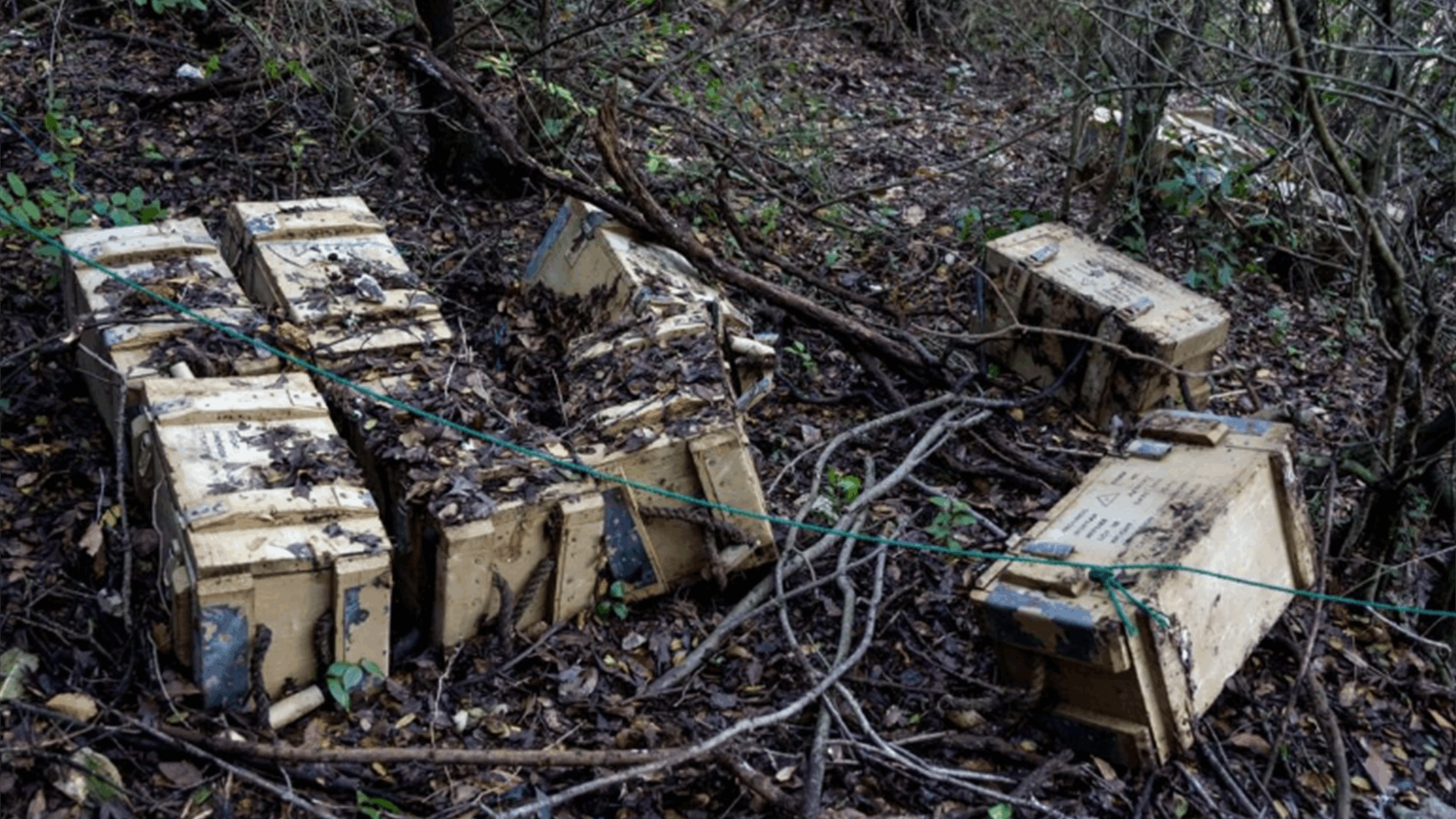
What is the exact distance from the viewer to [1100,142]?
692 cm

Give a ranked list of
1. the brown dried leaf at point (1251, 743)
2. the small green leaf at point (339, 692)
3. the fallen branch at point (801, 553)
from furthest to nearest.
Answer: the fallen branch at point (801, 553) < the brown dried leaf at point (1251, 743) < the small green leaf at point (339, 692)

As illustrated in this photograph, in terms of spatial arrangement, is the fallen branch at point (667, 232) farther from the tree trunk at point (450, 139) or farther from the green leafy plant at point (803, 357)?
the tree trunk at point (450, 139)

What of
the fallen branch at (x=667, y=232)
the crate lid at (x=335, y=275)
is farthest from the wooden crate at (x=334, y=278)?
the fallen branch at (x=667, y=232)

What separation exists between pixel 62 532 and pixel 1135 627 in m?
3.16

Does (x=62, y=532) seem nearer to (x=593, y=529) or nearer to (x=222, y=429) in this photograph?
(x=222, y=429)

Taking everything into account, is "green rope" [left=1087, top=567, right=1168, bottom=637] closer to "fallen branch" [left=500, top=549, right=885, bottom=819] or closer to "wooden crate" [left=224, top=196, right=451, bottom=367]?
"fallen branch" [left=500, top=549, right=885, bottom=819]

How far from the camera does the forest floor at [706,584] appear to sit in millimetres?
3410

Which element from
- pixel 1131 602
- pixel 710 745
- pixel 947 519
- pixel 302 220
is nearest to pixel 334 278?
pixel 302 220

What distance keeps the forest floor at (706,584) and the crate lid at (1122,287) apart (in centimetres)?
25

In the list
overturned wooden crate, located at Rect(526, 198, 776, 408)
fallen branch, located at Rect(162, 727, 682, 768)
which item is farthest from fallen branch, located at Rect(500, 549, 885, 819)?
overturned wooden crate, located at Rect(526, 198, 776, 408)

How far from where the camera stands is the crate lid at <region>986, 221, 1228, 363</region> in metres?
5.08

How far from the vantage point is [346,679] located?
3.49 metres

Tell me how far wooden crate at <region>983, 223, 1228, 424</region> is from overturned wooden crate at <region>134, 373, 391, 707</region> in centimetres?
303

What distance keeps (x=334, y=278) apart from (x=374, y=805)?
200 centimetres
